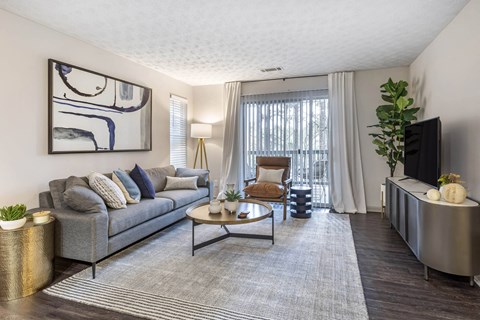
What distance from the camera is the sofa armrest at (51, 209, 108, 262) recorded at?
2.44 meters

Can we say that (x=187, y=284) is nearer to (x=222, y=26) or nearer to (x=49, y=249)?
(x=49, y=249)

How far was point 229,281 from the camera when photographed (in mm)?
2379

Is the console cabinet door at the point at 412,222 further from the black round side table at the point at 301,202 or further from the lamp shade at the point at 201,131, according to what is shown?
the lamp shade at the point at 201,131

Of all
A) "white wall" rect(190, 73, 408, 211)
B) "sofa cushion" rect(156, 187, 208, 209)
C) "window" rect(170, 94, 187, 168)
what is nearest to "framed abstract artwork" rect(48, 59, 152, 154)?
"window" rect(170, 94, 187, 168)

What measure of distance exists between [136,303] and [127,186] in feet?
5.54

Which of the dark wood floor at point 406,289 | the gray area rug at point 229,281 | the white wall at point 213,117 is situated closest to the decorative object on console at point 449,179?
the dark wood floor at point 406,289

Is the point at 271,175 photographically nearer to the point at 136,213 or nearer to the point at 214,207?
the point at 214,207

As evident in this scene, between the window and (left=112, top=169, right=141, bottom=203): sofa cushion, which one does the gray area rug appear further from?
the window

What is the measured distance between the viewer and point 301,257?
9.48 feet

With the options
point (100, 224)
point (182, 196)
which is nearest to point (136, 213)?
point (100, 224)

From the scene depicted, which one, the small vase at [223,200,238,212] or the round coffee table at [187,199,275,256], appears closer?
the round coffee table at [187,199,275,256]

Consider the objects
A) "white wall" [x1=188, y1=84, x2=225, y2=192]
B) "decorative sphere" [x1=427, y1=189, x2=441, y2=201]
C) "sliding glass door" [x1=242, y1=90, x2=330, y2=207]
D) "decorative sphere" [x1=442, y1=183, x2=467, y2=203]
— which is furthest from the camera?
"white wall" [x1=188, y1=84, x2=225, y2=192]

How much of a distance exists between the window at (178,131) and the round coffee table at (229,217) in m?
2.33

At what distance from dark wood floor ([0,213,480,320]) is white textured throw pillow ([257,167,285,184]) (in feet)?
6.99
